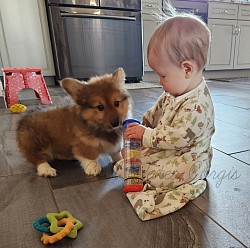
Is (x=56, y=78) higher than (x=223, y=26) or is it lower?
lower

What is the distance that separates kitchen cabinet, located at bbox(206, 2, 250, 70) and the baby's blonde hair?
3667mm

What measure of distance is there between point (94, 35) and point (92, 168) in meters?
2.72

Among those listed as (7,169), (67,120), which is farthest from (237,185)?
(7,169)

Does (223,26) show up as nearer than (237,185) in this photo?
No

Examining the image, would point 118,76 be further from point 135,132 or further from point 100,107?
point 135,132

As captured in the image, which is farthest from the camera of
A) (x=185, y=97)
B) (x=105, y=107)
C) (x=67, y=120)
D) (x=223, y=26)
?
(x=223, y=26)

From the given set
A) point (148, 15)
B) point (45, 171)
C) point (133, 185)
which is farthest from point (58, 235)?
point (148, 15)

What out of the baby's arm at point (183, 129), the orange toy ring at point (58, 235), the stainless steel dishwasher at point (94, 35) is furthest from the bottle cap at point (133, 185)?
the stainless steel dishwasher at point (94, 35)

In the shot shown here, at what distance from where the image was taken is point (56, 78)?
137 inches

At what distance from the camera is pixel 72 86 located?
98cm

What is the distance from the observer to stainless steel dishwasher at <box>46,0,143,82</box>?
10.4 feet

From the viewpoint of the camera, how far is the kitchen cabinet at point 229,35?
13.8 ft

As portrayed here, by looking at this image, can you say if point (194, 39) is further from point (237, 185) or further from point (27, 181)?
point (27, 181)

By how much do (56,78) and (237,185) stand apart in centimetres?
302
